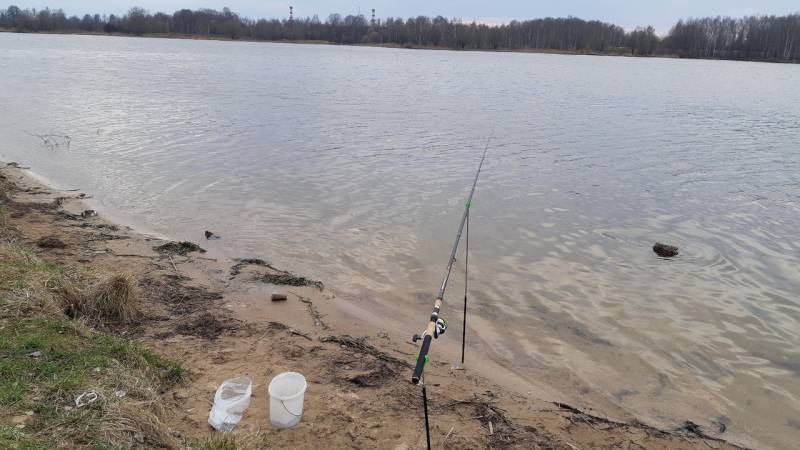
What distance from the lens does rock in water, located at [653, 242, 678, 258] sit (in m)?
8.96

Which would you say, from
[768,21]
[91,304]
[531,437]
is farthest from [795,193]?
[768,21]

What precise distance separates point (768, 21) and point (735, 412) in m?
156

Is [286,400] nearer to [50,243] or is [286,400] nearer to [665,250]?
[50,243]

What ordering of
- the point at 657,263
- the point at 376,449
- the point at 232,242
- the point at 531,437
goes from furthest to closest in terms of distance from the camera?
the point at 232,242 < the point at 657,263 < the point at 531,437 < the point at 376,449

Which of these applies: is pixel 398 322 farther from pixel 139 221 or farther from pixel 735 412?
pixel 139 221

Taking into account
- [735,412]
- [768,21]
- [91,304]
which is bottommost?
[735,412]

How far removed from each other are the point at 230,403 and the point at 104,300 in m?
2.24

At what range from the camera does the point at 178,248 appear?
862 centimetres

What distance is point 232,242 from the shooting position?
9328mm

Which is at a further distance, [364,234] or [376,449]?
[364,234]

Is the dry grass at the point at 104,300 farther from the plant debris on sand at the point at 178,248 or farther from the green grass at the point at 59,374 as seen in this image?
the plant debris on sand at the point at 178,248

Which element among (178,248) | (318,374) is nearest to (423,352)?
(318,374)

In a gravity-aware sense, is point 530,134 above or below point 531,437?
above

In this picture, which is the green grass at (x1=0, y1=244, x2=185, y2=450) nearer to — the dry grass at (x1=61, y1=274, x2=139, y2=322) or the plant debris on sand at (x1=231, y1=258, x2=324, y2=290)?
the dry grass at (x1=61, y1=274, x2=139, y2=322)
